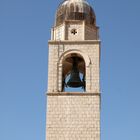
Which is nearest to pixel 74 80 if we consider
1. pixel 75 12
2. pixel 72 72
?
pixel 72 72

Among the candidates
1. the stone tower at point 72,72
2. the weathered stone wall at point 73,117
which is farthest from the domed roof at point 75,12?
the weathered stone wall at point 73,117

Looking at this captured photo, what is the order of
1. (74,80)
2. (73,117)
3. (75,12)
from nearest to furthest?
(73,117)
(74,80)
(75,12)

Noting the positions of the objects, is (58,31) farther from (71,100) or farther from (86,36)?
(71,100)

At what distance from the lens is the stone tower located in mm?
24016

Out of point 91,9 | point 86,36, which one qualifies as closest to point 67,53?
point 86,36

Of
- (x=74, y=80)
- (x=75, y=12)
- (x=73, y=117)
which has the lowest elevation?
(x=73, y=117)

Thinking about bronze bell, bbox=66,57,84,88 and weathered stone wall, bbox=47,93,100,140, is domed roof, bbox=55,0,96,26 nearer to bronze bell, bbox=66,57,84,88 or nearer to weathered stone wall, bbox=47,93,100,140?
bronze bell, bbox=66,57,84,88

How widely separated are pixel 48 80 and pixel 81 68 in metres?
2.50

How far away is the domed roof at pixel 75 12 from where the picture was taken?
87.0 ft

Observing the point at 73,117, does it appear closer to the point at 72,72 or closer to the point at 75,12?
the point at 72,72

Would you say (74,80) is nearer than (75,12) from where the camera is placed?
Yes

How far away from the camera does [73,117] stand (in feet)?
79.4

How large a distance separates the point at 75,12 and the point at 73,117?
5701mm

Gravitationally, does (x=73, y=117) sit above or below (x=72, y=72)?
below
